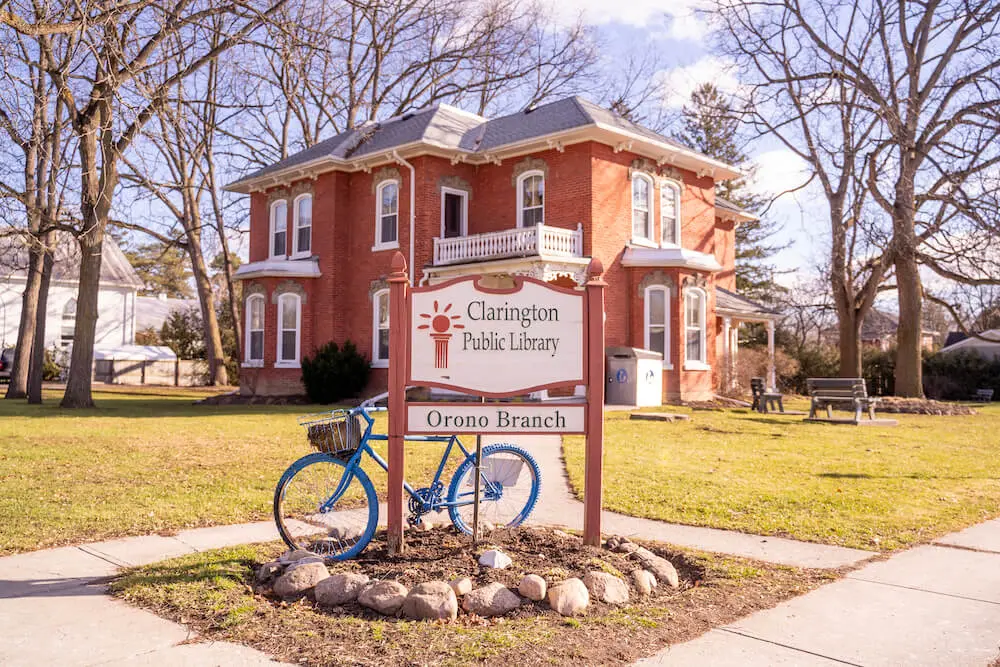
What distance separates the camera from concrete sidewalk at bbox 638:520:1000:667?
400cm

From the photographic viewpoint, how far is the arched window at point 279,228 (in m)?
Answer: 27.4

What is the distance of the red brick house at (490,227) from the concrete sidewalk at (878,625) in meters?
15.5

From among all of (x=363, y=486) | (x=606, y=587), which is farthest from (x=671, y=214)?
(x=606, y=587)

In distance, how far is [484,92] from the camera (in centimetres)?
3425

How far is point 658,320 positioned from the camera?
2333 centimetres

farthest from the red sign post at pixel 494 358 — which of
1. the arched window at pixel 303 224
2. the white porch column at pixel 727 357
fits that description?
the arched window at pixel 303 224

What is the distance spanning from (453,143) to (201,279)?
14326 mm

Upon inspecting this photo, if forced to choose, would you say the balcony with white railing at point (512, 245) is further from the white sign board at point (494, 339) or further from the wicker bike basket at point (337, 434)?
the wicker bike basket at point (337, 434)

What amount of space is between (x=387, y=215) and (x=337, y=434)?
64.2 feet

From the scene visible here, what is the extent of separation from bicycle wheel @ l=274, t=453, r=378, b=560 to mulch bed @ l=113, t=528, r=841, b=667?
0.18 m

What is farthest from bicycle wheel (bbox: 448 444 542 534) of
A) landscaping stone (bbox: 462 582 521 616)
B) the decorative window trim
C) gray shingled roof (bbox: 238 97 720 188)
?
the decorative window trim

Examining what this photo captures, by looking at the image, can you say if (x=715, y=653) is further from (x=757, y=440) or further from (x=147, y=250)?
(x=147, y=250)

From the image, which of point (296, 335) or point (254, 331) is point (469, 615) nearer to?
point (296, 335)

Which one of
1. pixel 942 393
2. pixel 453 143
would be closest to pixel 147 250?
pixel 453 143
